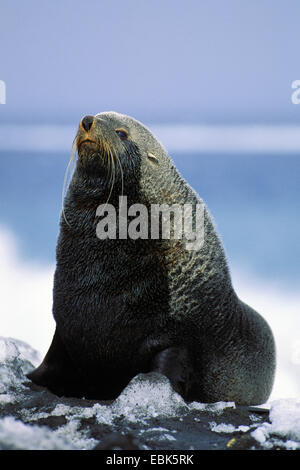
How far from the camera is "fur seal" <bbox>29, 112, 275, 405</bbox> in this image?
17.8ft

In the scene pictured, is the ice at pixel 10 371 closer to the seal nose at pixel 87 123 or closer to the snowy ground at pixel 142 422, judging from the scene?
the snowy ground at pixel 142 422

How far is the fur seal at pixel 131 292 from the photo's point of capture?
5.43 meters

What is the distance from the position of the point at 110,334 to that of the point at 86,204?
4.25 feet

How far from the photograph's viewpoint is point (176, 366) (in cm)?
532

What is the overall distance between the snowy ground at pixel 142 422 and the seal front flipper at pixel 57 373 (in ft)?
1.44

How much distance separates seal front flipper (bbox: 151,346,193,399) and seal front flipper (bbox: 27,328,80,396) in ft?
3.54

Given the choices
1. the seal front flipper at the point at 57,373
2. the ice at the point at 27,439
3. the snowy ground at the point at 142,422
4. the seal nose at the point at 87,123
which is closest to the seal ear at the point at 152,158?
the seal nose at the point at 87,123

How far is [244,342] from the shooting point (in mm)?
6266

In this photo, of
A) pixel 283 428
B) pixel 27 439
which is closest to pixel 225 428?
pixel 283 428

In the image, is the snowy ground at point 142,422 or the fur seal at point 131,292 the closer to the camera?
the snowy ground at point 142,422

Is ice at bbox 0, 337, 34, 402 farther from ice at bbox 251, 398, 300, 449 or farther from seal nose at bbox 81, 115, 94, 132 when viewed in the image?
seal nose at bbox 81, 115, 94, 132

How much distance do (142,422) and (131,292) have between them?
136 centimetres

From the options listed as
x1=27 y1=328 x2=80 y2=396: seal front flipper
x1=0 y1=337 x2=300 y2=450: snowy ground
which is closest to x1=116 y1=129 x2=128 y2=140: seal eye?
x1=27 y1=328 x2=80 y2=396: seal front flipper
